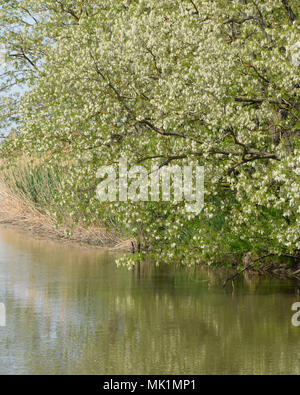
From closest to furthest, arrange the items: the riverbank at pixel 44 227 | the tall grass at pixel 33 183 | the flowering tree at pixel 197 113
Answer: the flowering tree at pixel 197 113, the riverbank at pixel 44 227, the tall grass at pixel 33 183

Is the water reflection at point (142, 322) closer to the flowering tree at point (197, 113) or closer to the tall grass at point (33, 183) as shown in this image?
the flowering tree at point (197, 113)

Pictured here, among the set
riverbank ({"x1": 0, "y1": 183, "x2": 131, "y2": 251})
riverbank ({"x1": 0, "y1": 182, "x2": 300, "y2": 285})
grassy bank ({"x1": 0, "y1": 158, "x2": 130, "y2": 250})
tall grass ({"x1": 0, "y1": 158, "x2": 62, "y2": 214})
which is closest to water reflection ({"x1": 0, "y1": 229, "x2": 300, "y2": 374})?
riverbank ({"x1": 0, "y1": 182, "x2": 300, "y2": 285})

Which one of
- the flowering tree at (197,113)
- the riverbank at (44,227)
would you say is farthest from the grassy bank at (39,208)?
the flowering tree at (197,113)

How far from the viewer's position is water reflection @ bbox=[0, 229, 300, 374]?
1191 cm

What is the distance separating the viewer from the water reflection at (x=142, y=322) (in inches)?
469

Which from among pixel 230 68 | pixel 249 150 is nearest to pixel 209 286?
pixel 249 150

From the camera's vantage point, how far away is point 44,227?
33094 millimetres

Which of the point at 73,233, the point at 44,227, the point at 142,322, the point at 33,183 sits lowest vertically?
the point at 142,322

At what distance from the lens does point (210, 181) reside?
15477 mm

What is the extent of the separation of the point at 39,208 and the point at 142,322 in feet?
64.5

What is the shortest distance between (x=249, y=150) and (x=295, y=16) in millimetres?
3713

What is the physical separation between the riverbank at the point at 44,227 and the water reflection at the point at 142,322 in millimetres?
3657

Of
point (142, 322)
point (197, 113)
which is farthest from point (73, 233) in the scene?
point (197, 113)

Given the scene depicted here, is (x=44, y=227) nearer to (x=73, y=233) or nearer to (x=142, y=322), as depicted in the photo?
(x=73, y=233)
